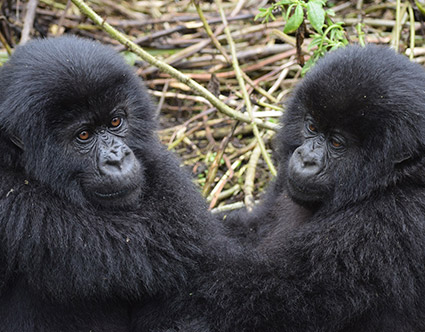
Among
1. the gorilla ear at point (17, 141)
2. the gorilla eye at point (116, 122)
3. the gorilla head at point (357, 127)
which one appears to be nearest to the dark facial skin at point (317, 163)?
the gorilla head at point (357, 127)

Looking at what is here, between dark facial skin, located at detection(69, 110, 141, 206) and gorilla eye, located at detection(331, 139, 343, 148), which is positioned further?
gorilla eye, located at detection(331, 139, 343, 148)

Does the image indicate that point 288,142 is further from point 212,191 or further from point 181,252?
point 212,191

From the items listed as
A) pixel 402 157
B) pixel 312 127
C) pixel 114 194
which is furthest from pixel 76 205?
pixel 402 157

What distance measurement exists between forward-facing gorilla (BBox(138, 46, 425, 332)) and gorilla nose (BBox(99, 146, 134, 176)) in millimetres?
805

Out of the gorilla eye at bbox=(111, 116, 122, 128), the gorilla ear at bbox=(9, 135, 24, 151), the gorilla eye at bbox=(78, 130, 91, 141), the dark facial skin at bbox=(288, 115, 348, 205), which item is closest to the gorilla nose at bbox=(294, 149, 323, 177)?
the dark facial skin at bbox=(288, 115, 348, 205)

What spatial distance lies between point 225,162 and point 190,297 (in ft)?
8.60

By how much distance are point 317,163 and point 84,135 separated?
1378 mm

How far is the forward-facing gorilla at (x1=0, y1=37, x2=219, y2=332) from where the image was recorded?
414 centimetres

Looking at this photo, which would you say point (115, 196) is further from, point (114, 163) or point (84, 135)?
point (84, 135)

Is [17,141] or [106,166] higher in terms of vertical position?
[17,141]

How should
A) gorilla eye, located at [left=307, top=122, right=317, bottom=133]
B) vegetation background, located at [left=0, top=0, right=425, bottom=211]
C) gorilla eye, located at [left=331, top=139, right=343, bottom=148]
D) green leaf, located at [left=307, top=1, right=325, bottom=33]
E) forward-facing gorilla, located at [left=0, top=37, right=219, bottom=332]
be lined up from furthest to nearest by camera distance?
vegetation background, located at [left=0, top=0, right=425, bottom=211]
green leaf, located at [left=307, top=1, right=325, bottom=33]
gorilla eye, located at [left=307, top=122, right=317, bottom=133]
gorilla eye, located at [left=331, top=139, right=343, bottom=148]
forward-facing gorilla, located at [left=0, top=37, right=219, bottom=332]

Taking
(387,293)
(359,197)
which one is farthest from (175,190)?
(387,293)

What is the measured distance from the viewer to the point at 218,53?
307 inches

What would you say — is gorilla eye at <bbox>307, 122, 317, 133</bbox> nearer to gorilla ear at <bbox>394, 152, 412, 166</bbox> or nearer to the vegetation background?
gorilla ear at <bbox>394, 152, 412, 166</bbox>
